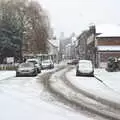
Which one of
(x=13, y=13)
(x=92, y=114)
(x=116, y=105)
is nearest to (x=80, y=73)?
(x=116, y=105)

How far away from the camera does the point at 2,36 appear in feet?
201

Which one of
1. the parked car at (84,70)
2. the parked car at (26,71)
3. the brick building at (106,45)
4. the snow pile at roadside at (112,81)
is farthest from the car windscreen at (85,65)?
the brick building at (106,45)

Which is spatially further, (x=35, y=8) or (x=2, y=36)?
(x=35, y=8)

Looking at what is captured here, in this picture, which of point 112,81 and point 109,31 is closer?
point 112,81

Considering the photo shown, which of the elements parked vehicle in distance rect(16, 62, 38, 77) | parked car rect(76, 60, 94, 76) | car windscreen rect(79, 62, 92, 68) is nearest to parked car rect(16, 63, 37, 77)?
parked vehicle in distance rect(16, 62, 38, 77)

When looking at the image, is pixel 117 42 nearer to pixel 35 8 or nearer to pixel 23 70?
pixel 35 8

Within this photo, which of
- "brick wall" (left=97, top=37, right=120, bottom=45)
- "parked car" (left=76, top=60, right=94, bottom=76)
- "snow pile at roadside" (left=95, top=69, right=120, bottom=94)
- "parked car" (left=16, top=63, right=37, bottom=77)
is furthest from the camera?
"brick wall" (left=97, top=37, right=120, bottom=45)

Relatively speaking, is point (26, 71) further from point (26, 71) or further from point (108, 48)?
point (108, 48)

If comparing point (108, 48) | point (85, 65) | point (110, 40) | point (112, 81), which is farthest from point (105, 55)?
point (112, 81)

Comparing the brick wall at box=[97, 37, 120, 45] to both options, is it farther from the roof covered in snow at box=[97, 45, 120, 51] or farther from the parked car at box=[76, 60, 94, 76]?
the parked car at box=[76, 60, 94, 76]

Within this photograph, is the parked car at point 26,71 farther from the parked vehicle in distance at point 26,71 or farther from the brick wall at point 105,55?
the brick wall at point 105,55

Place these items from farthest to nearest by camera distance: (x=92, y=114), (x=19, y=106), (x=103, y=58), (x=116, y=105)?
(x=103, y=58) < (x=116, y=105) < (x=19, y=106) < (x=92, y=114)

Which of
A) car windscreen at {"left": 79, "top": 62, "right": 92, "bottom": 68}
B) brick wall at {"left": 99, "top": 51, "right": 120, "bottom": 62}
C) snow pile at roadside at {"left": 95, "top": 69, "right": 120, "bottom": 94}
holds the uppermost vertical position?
brick wall at {"left": 99, "top": 51, "right": 120, "bottom": 62}

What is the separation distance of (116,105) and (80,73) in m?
24.1
